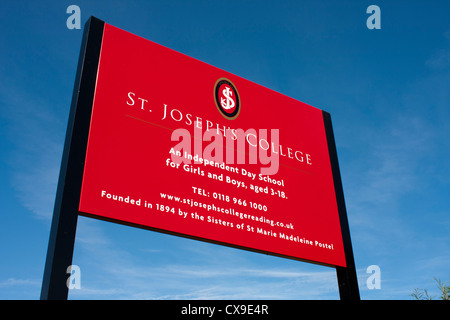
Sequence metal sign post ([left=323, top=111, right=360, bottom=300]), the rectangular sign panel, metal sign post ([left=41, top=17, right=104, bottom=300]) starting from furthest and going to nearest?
metal sign post ([left=323, top=111, right=360, bottom=300])
the rectangular sign panel
metal sign post ([left=41, top=17, right=104, bottom=300])

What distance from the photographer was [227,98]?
6273mm

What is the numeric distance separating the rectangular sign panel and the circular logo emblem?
0.02 meters

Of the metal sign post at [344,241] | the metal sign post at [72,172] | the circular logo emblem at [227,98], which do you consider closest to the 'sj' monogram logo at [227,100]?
the circular logo emblem at [227,98]

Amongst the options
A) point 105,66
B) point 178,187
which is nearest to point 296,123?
point 178,187

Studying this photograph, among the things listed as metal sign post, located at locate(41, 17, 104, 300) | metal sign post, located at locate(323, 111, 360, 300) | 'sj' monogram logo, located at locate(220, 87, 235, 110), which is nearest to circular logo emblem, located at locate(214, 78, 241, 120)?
'sj' monogram logo, located at locate(220, 87, 235, 110)

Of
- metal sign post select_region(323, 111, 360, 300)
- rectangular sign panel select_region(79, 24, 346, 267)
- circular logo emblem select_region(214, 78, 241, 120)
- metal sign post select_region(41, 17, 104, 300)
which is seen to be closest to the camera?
metal sign post select_region(41, 17, 104, 300)

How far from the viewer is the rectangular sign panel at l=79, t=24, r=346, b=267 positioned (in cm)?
468

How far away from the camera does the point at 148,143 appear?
16.6 feet

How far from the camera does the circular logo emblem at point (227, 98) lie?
612cm

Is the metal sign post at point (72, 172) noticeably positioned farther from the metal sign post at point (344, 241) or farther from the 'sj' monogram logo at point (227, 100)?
the metal sign post at point (344, 241)

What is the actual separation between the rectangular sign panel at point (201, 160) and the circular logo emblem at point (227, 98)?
0.02m

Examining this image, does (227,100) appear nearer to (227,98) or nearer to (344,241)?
(227,98)

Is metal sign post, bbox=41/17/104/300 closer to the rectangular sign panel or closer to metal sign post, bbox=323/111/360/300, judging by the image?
the rectangular sign panel

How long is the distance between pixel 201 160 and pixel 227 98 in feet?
4.19
